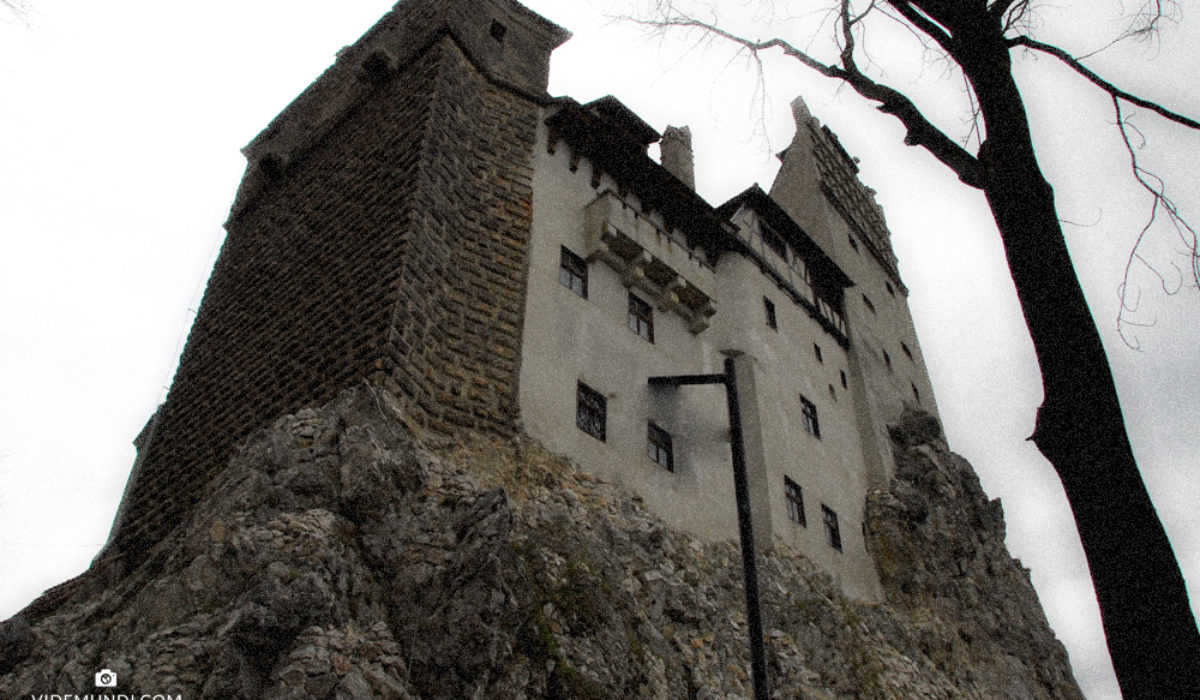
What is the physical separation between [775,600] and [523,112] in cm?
916

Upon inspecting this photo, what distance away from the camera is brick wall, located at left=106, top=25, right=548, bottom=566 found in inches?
441

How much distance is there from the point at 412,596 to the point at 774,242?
1463cm

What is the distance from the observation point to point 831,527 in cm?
1700

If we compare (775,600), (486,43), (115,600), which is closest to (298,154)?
(486,43)

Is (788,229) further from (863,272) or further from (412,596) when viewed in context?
(412,596)

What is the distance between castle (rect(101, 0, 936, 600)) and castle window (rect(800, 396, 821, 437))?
0.04 m

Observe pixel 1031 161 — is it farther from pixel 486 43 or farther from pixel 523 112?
pixel 486 43

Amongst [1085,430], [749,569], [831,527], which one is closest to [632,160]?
[831,527]

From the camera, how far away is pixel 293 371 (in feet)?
38.3

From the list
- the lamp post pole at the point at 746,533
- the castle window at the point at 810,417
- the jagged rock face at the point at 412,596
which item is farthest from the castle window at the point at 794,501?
the lamp post pole at the point at 746,533

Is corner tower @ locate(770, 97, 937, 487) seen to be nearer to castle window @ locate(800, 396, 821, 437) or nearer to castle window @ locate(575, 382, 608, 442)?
castle window @ locate(800, 396, 821, 437)

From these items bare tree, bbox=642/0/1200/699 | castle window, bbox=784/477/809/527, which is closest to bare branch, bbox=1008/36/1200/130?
bare tree, bbox=642/0/1200/699

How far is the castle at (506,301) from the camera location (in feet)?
38.6

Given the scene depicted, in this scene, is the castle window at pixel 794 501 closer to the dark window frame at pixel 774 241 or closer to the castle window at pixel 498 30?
the dark window frame at pixel 774 241
